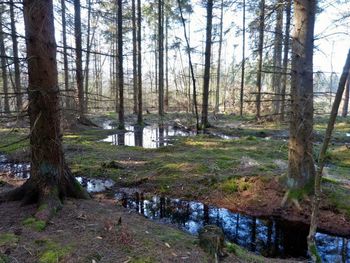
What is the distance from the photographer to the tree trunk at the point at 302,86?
6.04m

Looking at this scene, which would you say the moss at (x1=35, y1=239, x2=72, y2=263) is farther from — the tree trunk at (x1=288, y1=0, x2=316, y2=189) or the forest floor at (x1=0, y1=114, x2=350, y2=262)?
the tree trunk at (x1=288, y1=0, x2=316, y2=189)

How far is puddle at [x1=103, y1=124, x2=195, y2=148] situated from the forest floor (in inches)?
49.0

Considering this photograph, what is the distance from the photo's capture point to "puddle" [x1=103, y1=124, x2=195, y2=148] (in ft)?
45.4

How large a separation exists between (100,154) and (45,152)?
227 inches

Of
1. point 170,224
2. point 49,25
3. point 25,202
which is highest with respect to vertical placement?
point 49,25

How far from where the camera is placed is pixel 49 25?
4.77m

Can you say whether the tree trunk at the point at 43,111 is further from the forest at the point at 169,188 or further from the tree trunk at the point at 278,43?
the tree trunk at the point at 278,43

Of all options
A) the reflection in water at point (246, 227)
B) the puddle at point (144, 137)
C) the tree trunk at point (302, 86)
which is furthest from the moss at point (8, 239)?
the puddle at point (144, 137)

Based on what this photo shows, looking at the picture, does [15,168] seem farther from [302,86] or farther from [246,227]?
[302,86]

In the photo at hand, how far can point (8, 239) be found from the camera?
379cm

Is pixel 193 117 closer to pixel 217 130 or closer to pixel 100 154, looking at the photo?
pixel 217 130

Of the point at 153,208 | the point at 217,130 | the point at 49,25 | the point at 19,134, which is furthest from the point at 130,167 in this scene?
the point at 217,130

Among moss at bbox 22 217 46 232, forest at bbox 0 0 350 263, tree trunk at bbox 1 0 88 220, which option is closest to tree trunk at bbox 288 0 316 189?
forest at bbox 0 0 350 263

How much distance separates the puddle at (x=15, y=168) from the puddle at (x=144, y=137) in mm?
4468
